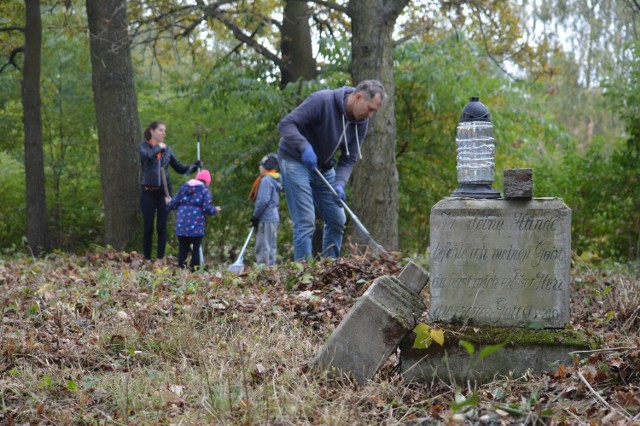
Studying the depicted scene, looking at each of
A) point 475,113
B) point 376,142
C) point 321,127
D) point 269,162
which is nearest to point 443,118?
point 376,142

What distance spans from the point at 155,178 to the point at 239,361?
7.08 meters

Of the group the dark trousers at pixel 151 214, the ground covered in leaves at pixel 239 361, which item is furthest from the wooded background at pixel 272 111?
the ground covered in leaves at pixel 239 361

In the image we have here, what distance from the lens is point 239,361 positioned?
4.83 m

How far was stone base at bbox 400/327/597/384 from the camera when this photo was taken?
4.66 meters

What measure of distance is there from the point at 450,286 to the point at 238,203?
423 inches

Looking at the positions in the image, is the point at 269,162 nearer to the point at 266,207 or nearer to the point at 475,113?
the point at 266,207

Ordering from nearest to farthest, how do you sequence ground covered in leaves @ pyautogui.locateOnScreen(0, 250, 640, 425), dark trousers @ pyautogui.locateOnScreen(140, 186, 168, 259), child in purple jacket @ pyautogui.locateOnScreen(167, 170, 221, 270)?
ground covered in leaves @ pyautogui.locateOnScreen(0, 250, 640, 425) < child in purple jacket @ pyautogui.locateOnScreen(167, 170, 221, 270) < dark trousers @ pyautogui.locateOnScreen(140, 186, 168, 259)

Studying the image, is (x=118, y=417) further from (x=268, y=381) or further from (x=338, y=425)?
(x=338, y=425)

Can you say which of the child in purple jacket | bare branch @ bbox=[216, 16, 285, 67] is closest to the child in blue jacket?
the child in purple jacket

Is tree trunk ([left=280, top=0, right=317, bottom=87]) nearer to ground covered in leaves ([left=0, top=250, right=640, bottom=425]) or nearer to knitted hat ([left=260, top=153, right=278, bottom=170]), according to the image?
knitted hat ([left=260, top=153, right=278, bottom=170])

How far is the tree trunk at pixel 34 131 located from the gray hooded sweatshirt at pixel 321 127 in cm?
834

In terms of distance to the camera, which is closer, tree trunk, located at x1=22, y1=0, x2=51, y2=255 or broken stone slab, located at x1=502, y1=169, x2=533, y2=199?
broken stone slab, located at x1=502, y1=169, x2=533, y2=199

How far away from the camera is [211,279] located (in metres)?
7.60

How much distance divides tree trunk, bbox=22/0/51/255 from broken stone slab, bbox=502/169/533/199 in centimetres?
1211
